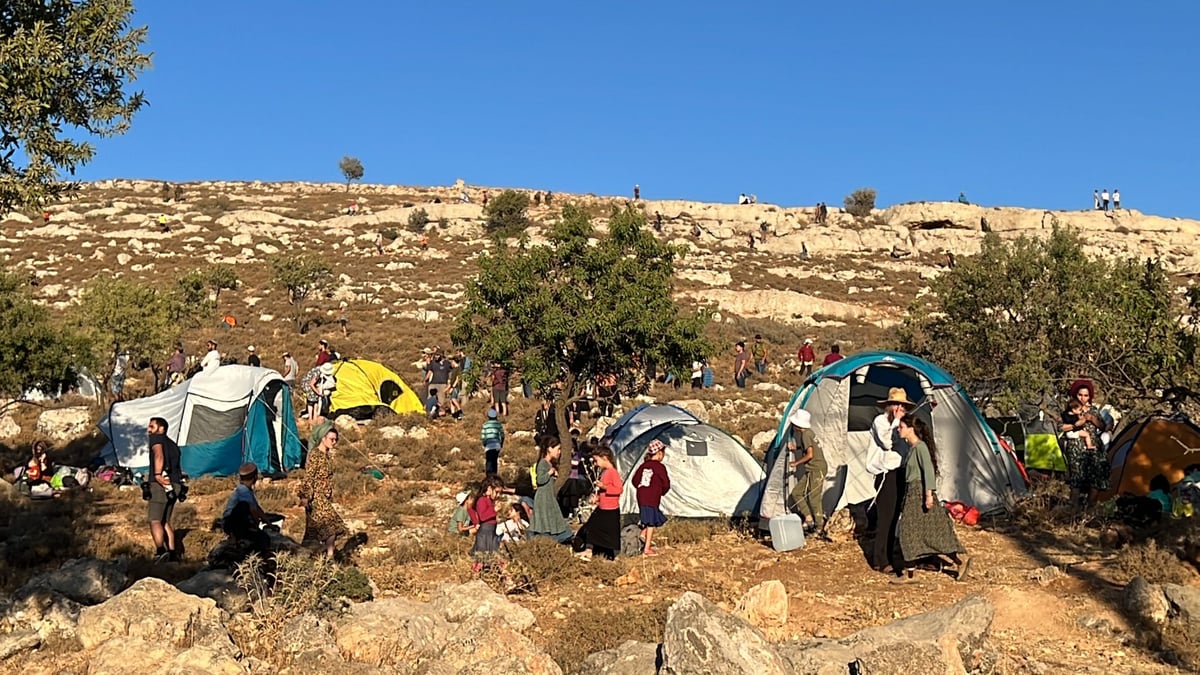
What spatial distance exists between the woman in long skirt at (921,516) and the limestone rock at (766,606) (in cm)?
213

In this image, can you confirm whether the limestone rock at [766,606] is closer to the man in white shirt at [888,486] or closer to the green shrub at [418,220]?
the man in white shirt at [888,486]

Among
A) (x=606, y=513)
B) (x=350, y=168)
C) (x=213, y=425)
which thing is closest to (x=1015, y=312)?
(x=606, y=513)

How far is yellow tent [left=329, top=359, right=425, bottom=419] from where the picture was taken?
73.0ft

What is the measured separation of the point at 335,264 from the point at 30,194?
4512cm

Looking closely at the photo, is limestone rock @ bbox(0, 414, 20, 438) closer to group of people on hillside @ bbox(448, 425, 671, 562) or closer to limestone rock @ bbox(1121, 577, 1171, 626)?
group of people on hillside @ bbox(448, 425, 671, 562)

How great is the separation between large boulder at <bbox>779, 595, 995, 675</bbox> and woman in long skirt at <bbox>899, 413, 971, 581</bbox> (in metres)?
2.51

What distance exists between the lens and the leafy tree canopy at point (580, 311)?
505 inches

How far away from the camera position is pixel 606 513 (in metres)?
11.2

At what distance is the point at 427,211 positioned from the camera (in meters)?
69.2

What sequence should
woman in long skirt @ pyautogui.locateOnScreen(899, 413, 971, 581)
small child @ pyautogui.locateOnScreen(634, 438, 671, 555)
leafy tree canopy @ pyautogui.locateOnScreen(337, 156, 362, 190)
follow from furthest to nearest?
leafy tree canopy @ pyautogui.locateOnScreen(337, 156, 362, 190) → small child @ pyautogui.locateOnScreen(634, 438, 671, 555) → woman in long skirt @ pyautogui.locateOnScreen(899, 413, 971, 581)

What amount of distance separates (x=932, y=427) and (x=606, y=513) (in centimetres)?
515

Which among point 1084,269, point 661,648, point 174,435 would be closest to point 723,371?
point 1084,269

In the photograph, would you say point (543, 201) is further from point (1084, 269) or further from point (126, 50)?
point (126, 50)

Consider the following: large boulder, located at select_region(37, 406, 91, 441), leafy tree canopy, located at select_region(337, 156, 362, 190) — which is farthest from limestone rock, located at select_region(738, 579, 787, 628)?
leafy tree canopy, located at select_region(337, 156, 362, 190)
